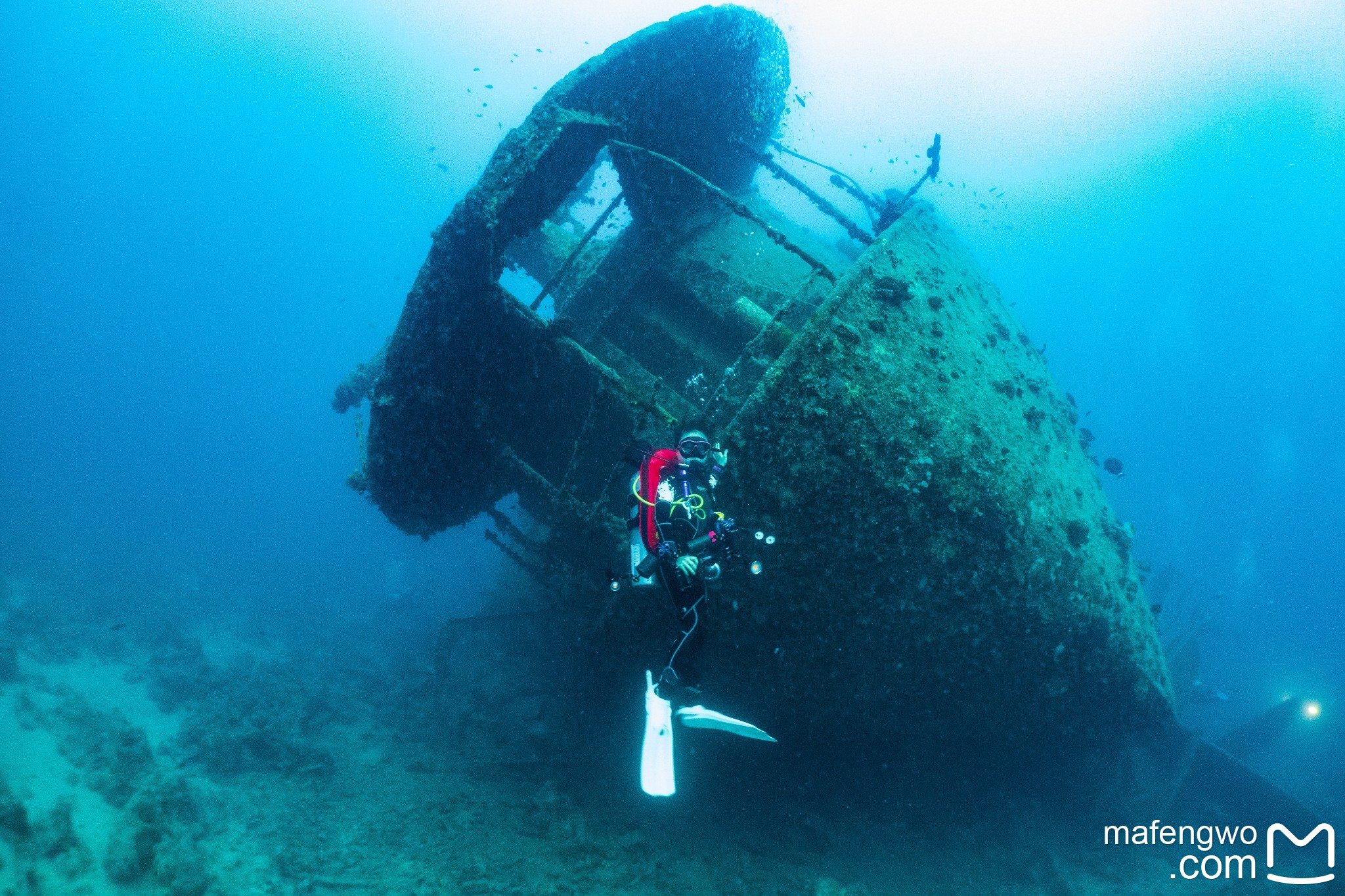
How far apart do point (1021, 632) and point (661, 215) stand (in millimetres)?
6072

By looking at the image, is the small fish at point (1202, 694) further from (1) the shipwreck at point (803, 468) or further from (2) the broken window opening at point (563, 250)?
(2) the broken window opening at point (563, 250)

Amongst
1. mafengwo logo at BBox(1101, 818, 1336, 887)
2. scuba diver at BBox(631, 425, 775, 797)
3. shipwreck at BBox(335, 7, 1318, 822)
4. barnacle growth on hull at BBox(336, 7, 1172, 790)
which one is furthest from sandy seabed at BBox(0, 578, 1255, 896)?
scuba diver at BBox(631, 425, 775, 797)

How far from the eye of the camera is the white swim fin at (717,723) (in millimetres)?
3525

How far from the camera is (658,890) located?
17.0ft

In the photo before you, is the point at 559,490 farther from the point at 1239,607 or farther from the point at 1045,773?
the point at 1239,607

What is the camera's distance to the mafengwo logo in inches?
309

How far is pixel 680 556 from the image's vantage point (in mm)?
3369

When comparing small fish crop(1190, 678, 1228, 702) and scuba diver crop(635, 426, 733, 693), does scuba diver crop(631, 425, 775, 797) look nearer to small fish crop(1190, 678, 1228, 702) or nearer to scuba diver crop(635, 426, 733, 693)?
scuba diver crop(635, 426, 733, 693)

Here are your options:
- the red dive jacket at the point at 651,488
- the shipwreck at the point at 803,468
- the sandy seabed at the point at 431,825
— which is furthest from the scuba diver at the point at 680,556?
the sandy seabed at the point at 431,825

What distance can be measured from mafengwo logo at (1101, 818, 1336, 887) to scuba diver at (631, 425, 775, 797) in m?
7.49

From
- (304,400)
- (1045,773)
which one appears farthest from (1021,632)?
(304,400)

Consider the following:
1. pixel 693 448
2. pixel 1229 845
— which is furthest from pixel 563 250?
pixel 1229 845

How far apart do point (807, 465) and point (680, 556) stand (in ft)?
4.23

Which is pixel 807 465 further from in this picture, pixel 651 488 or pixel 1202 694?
pixel 1202 694
